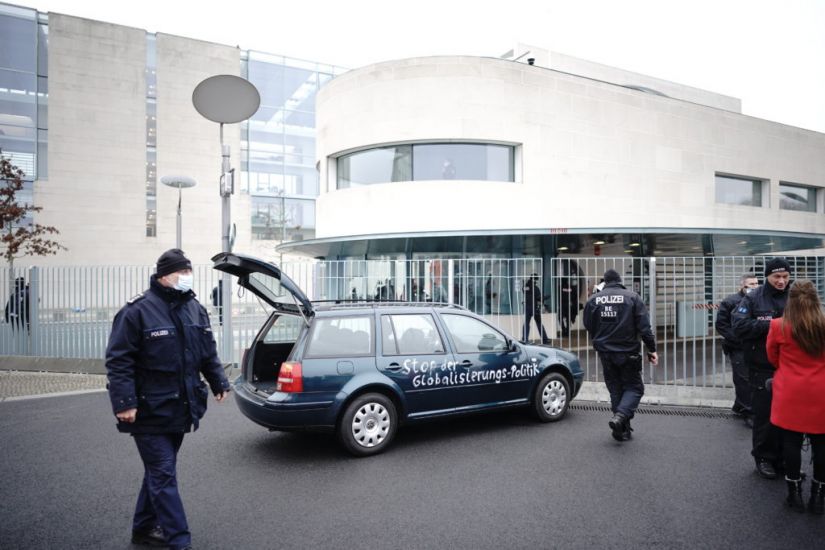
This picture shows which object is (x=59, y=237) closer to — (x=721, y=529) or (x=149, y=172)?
(x=149, y=172)

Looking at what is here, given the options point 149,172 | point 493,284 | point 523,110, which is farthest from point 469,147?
point 149,172

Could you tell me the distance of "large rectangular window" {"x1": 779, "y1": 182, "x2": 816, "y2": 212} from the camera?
68.5 ft

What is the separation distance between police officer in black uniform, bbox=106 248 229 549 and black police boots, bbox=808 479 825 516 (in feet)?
15.3

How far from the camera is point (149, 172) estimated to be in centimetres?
3216

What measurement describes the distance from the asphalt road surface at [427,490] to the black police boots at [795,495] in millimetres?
107

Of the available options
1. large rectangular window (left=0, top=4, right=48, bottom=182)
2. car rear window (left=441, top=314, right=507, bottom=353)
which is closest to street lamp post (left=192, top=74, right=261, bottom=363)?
car rear window (left=441, top=314, right=507, bottom=353)

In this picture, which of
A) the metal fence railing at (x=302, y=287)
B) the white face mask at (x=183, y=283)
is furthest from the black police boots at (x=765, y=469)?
the metal fence railing at (x=302, y=287)

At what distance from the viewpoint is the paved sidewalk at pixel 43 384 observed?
8.52 meters

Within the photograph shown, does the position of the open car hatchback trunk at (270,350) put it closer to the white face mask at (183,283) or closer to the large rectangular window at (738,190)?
the white face mask at (183,283)

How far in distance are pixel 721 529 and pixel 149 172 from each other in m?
35.2

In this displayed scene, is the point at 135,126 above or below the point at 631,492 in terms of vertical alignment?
above

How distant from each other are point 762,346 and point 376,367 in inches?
151

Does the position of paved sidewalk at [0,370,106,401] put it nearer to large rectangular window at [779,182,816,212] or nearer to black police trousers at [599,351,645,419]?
black police trousers at [599,351,645,419]

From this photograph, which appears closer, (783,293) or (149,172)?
(783,293)
